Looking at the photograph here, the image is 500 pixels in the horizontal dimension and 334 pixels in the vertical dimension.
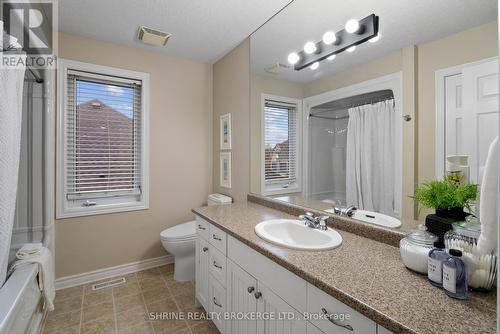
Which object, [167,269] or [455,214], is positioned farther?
[167,269]

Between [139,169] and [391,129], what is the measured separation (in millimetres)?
2346

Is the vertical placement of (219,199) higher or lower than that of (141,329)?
higher

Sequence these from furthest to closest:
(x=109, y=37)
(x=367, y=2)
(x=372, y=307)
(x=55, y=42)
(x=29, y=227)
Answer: (x=109, y=37)
(x=55, y=42)
(x=29, y=227)
(x=367, y=2)
(x=372, y=307)

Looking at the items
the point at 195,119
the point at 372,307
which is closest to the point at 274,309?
the point at 372,307

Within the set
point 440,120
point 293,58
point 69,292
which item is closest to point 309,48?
point 293,58

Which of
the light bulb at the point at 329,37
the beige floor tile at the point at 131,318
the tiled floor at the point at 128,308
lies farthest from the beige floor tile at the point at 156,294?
the light bulb at the point at 329,37

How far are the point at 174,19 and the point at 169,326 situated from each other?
240 cm

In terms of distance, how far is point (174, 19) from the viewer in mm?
2023

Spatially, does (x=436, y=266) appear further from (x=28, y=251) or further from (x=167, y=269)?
(x=167, y=269)

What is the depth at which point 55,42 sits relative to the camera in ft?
7.03

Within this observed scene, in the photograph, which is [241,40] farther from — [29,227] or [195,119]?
[29,227]

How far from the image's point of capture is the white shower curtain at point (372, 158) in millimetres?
1326

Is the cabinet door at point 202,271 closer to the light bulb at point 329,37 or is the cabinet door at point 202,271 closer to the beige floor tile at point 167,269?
A: the beige floor tile at point 167,269

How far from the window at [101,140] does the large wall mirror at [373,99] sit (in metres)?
1.34
